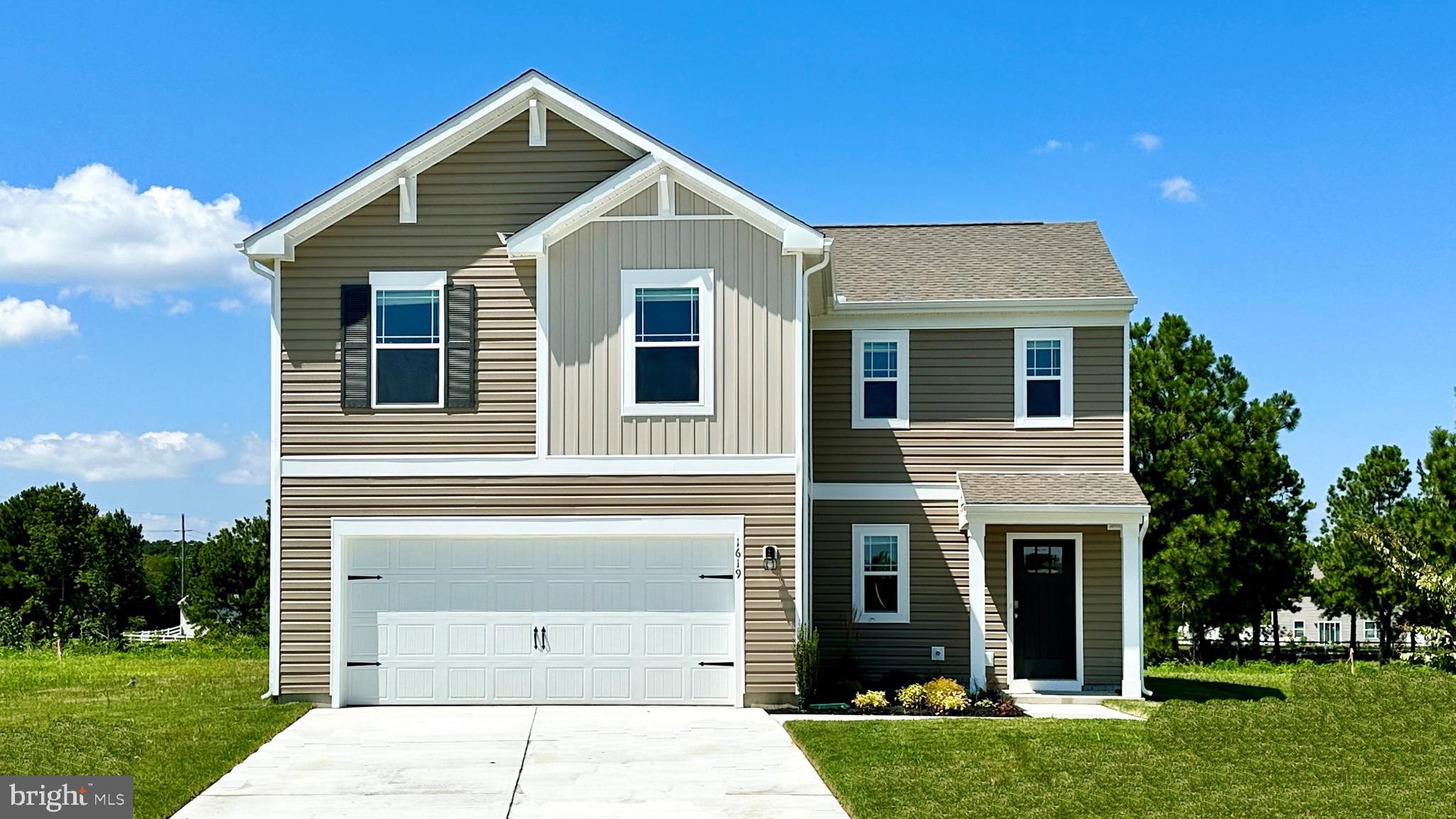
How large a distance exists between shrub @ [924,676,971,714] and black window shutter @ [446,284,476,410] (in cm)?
621

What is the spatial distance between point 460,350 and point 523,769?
5.70m

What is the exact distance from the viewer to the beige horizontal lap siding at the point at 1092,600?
→ 18.1m

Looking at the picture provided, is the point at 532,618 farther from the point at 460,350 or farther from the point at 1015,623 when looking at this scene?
the point at 1015,623

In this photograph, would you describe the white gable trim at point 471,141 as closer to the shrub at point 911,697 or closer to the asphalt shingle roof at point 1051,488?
the asphalt shingle roof at point 1051,488

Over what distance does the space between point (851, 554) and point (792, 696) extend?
10.7 feet

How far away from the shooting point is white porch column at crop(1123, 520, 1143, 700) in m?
17.0

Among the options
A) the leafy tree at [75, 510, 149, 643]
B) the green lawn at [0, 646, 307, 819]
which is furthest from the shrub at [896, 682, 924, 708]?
the leafy tree at [75, 510, 149, 643]

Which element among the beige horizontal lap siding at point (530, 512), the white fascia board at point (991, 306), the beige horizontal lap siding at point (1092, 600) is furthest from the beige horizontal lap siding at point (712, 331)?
the beige horizontal lap siding at point (1092, 600)

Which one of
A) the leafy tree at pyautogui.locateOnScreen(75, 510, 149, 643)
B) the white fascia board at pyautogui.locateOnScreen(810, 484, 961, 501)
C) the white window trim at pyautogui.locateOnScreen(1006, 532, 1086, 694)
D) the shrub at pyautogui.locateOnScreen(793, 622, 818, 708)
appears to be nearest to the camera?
the shrub at pyautogui.locateOnScreen(793, 622, 818, 708)

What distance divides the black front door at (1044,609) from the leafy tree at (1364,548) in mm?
11624

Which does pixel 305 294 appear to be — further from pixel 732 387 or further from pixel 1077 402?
pixel 1077 402

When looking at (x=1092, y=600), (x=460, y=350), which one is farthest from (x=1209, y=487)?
(x=460, y=350)

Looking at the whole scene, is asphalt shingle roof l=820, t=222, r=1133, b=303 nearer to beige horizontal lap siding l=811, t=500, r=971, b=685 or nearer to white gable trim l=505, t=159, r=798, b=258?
beige horizontal lap siding l=811, t=500, r=971, b=685

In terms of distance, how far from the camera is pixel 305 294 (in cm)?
1594
